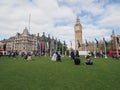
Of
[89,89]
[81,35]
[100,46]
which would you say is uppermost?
[81,35]

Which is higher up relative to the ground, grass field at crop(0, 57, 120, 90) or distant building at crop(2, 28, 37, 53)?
distant building at crop(2, 28, 37, 53)

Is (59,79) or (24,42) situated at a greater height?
(24,42)

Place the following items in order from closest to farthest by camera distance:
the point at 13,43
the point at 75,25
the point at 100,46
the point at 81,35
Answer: the point at 100,46 → the point at 81,35 → the point at 75,25 → the point at 13,43

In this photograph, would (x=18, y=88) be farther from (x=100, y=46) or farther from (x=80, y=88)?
(x=100, y=46)

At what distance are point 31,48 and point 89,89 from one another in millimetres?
166732

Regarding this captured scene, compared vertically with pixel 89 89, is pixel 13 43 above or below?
above

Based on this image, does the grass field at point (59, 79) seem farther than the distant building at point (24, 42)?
No

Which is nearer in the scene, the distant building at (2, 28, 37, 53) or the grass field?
the grass field

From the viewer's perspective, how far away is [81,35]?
16112 cm

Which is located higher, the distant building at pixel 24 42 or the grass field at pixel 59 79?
the distant building at pixel 24 42

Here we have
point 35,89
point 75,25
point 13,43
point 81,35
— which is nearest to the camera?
point 35,89

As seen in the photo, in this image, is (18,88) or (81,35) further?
(81,35)

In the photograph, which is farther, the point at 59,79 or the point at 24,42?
the point at 24,42

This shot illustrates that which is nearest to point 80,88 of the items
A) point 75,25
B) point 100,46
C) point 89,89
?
point 89,89
